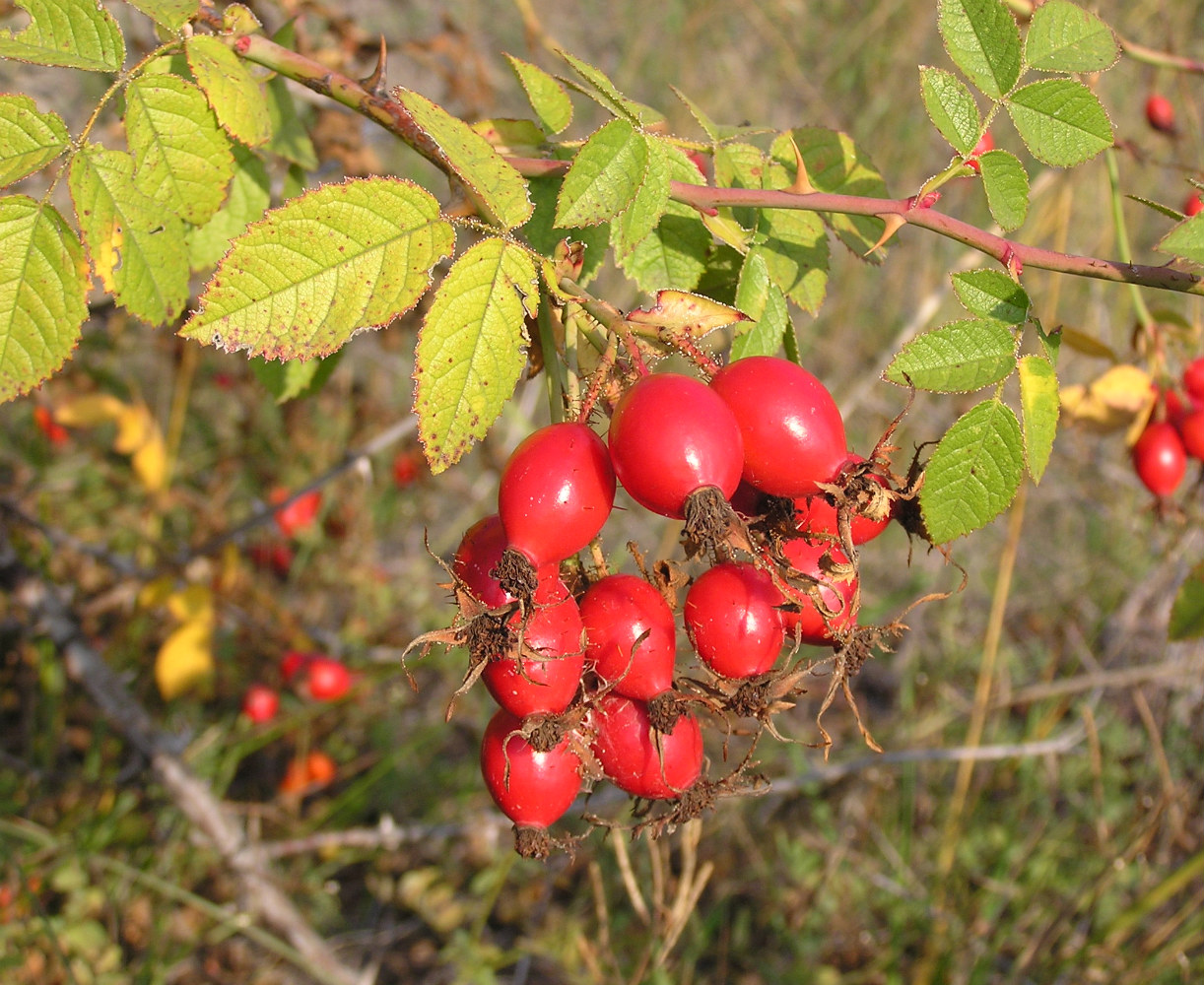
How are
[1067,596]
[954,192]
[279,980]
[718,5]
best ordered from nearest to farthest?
1. [279,980]
2. [1067,596]
3. [954,192]
4. [718,5]

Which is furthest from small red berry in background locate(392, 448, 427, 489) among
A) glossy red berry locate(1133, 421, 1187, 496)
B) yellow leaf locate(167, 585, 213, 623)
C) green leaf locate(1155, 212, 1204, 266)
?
green leaf locate(1155, 212, 1204, 266)

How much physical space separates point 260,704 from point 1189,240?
2497mm

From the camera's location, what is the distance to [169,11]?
3.32ft

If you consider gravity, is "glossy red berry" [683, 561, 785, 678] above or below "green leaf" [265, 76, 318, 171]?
below

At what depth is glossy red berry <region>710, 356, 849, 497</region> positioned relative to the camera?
0.87m

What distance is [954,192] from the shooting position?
16.3 ft

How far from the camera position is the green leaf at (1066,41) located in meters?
1.03

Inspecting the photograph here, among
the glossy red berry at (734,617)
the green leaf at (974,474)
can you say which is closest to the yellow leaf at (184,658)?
the glossy red berry at (734,617)

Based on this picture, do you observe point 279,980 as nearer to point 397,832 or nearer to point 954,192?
point 397,832

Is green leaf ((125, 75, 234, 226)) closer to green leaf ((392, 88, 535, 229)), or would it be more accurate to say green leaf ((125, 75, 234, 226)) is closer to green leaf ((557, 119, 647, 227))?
green leaf ((392, 88, 535, 229))

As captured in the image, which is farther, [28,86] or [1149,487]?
[28,86]

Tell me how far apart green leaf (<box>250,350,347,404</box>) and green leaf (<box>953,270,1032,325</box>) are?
2.82 feet

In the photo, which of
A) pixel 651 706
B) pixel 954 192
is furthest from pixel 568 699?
pixel 954 192

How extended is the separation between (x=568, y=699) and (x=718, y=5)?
5325mm
